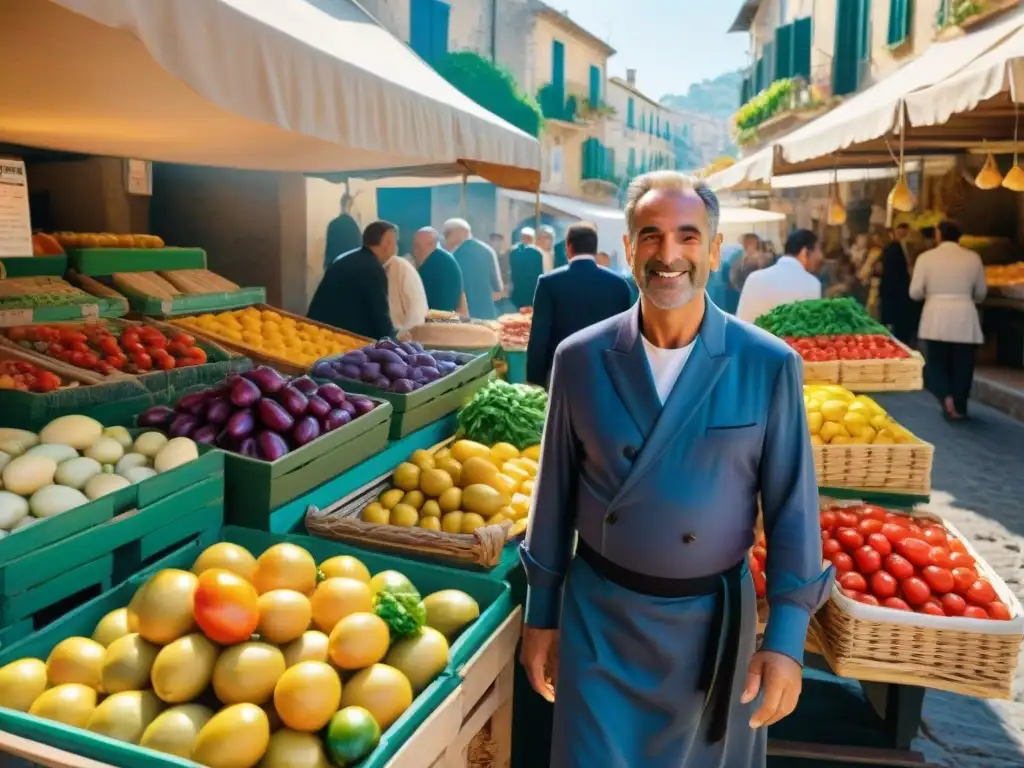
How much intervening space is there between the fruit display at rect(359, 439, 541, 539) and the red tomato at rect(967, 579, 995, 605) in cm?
153

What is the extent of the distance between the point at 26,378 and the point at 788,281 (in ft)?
19.0

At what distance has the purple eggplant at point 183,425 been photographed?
3314 mm

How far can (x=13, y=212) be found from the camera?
11.9ft

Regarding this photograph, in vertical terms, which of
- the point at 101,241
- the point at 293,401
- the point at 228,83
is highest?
the point at 228,83

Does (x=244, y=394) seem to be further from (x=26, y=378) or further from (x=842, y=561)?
(x=842, y=561)

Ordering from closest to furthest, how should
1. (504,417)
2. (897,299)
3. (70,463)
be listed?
(70,463) < (504,417) < (897,299)

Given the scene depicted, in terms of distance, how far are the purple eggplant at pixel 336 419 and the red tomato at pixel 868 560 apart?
1970 mm

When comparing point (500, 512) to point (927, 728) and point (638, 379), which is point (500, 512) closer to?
point (638, 379)

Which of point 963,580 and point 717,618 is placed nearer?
point 717,618

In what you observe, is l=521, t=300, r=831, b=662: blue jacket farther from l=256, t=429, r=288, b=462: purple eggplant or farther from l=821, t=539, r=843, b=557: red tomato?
l=256, t=429, r=288, b=462: purple eggplant

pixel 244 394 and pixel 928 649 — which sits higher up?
pixel 244 394

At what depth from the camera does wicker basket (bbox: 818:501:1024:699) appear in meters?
2.77

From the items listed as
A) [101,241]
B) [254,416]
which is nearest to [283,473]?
[254,416]

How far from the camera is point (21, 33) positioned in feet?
10.3
